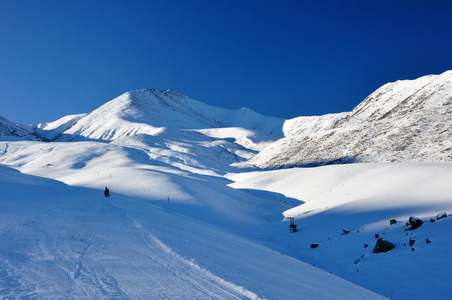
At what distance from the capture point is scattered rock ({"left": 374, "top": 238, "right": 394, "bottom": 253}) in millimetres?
12477

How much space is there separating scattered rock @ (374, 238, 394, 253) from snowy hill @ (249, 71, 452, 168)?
44.9 metres

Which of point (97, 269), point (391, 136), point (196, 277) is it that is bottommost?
point (97, 269)

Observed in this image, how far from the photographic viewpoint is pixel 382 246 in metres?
12.7

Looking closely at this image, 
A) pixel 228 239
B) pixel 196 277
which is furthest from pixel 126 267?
pixel 228 239

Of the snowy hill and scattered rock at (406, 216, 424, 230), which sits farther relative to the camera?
the snowy hill

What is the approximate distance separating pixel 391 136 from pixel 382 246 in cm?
6253

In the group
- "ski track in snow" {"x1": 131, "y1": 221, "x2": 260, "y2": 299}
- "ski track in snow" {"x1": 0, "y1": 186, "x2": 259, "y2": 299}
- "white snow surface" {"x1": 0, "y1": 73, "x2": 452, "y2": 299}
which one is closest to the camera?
"ski track in snow" {"x1": 0, "y1": 186, "x2": 259, "y2": 299}

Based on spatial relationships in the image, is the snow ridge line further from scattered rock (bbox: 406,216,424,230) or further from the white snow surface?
scattered rock (bbox: 406,216,424,230)

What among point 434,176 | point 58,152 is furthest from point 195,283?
point 58,152

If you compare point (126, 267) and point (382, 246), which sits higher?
point (382, 246)

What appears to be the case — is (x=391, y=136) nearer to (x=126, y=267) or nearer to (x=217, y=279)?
(x=217, y=279)

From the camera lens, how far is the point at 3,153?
64.3 m

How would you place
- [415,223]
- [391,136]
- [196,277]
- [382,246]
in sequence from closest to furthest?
[196,277] < [382,246] < [415,223] < [391,136]

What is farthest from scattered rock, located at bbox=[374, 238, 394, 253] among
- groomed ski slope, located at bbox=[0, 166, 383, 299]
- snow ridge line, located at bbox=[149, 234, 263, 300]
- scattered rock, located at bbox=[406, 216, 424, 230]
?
snow ridge line, located at bbox=[149, 234, 263, 300]
